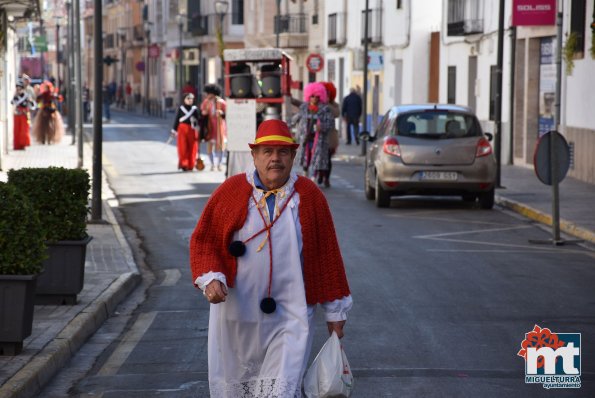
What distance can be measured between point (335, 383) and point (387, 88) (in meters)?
42.7

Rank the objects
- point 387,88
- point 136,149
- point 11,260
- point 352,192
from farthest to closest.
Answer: point 387,88, point 136,149, point 352,192, point 11,260

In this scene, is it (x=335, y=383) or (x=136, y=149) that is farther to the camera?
(x=136, y=149)

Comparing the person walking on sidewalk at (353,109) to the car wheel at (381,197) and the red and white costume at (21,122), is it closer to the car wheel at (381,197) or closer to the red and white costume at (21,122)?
the red and white costume at (21,122)

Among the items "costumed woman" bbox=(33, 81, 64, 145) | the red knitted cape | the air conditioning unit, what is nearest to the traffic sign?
the red knitted cape

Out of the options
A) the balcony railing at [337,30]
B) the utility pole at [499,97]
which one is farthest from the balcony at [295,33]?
the utility pole at [499,97]

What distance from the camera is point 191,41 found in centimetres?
8319

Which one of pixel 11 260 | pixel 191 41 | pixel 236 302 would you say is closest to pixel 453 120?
pixel 11 260

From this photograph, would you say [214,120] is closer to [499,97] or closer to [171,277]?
[499,97]

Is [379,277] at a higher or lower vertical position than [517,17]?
lower

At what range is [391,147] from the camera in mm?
20797

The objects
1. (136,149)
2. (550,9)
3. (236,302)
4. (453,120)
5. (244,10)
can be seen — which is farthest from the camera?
(244,10)

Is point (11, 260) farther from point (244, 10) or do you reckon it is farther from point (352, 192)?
point (244, 10)

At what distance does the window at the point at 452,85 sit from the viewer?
40688 millimetres

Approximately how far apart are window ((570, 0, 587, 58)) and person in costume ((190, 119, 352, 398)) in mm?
21631
